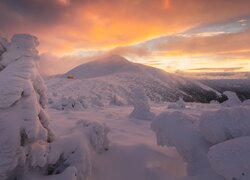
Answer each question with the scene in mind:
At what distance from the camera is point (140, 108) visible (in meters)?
15.0

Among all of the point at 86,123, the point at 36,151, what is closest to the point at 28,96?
the point at 36,151

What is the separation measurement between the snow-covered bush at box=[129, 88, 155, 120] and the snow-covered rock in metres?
7.46

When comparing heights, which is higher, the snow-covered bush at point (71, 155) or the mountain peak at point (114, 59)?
the snow-covered bush at point (71, 155)

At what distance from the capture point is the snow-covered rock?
5492mm

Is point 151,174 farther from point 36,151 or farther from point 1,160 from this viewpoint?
point 1,160

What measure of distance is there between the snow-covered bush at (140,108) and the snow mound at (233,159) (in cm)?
939

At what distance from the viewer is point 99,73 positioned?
112 m

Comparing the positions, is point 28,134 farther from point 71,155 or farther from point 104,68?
point 104,68

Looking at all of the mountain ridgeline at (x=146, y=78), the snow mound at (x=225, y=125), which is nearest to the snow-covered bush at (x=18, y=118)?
the snow mound at (x=225, y=125)

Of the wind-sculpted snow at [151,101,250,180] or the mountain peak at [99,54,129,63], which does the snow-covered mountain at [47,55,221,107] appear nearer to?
the mountain peak at [99,54,129,63]

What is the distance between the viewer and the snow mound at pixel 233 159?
4320 millimetres

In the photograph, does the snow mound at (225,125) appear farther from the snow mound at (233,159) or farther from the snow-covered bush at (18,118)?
the snow-covered bush at (18,118)

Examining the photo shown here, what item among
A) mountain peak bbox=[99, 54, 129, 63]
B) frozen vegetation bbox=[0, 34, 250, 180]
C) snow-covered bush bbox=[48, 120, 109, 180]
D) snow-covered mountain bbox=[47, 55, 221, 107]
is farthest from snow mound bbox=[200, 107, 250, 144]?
mountain peak bbox=[99, 54, 129, 63]

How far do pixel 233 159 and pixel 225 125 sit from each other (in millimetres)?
1015
